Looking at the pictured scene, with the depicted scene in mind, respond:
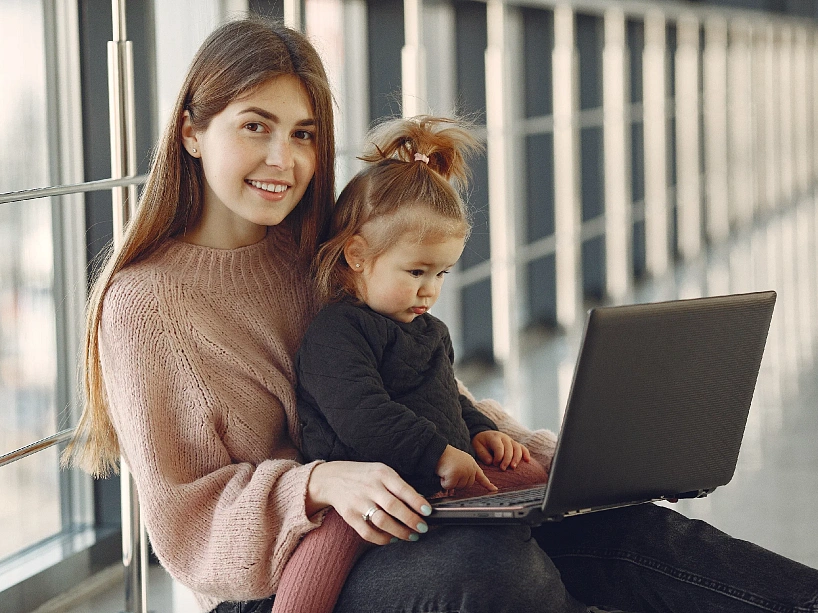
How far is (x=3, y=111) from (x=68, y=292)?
41 cm

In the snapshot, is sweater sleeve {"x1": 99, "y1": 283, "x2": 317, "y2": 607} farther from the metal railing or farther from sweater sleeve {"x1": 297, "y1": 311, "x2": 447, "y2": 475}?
the metal railing

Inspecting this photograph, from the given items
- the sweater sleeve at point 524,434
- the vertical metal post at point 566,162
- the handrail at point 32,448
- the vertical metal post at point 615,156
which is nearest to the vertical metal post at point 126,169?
the handrail at point 32,448

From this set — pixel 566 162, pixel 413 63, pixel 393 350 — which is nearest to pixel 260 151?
pixel 393 350

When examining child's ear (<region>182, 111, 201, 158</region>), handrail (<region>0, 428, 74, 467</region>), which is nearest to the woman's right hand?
child's ear (<region>182, 111, 201, 158</region>)

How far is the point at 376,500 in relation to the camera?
1.34 meters

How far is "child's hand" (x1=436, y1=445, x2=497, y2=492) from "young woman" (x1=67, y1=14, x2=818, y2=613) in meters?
0.10

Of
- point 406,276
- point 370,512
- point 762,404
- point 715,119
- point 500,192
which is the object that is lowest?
point 762,404

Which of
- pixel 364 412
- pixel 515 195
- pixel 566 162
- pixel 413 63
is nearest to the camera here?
pixel 364 412

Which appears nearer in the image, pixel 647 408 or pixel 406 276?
pixel 647 408

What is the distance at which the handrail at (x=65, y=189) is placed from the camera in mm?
1707

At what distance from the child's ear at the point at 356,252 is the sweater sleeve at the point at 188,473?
0.85 feet

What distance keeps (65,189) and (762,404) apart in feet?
9.26

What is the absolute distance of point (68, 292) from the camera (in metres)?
2.44

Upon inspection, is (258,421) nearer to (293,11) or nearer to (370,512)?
(370,512)
